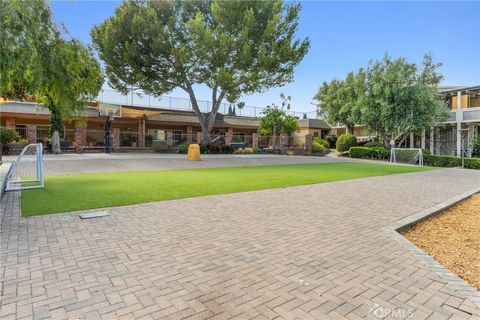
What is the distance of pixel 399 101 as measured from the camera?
78.2ft

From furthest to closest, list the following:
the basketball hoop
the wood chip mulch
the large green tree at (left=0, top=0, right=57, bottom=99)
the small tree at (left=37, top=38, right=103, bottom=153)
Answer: the basketball hoop < the small tree at (left=37, top=38, right=103, bottom=153) < the large green tree at (left=0, top=0, right=57, bottom=99) < the wood chip mulch

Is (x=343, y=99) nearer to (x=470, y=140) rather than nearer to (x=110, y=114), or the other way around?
(x=470, y=140)

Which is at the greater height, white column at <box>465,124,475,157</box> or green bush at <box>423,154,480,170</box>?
white column at <box>465,124,475,157</box>

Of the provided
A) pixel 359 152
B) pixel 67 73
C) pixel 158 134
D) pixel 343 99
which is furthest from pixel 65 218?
pixel 343 99

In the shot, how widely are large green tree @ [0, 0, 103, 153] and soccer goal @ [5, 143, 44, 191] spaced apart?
68.1 inches

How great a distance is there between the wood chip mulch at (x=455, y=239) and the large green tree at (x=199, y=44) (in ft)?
58.8

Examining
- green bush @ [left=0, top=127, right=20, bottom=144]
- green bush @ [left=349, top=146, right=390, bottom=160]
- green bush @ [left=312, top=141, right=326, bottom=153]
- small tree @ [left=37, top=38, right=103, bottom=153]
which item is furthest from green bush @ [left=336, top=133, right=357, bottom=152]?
green bush @ [left=0, top=127, right=20, bottom=144]

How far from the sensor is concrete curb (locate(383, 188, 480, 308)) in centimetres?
317

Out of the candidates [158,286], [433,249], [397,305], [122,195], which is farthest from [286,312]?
[122,195]

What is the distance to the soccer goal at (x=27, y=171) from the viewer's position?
8.39 meters

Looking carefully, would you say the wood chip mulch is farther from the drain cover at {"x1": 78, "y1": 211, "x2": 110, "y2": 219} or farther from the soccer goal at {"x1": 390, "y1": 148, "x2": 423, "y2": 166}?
the soccer goal at {"x1": 390, "y1": 148, "x2": 423, "y2": 166}

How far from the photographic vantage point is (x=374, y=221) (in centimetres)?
576

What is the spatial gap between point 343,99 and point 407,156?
11149mm

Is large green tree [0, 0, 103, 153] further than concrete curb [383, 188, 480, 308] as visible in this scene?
Yes
